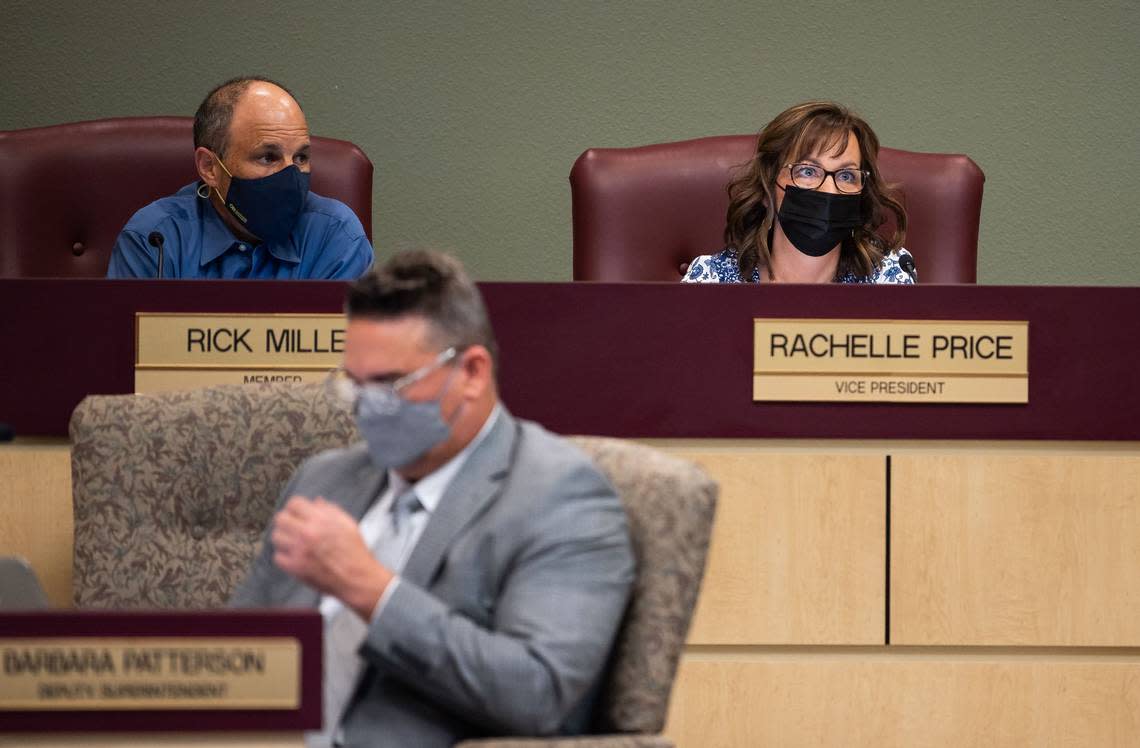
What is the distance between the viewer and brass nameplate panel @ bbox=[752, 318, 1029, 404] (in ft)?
9.00

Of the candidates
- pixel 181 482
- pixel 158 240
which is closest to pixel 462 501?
pixel 181 482

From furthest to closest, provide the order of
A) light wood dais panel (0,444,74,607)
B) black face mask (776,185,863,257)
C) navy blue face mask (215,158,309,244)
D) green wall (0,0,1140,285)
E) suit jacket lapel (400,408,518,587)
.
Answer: green wall (0,0,1140,285), navy blue face mask (215,158,309,244), black face mask (776,185,863,257), light wood dais panel (0,444,74,607), suit jacket lapel (400,408,518,587)

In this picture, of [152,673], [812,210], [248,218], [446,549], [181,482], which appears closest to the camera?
[152,673]

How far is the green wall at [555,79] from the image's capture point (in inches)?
182

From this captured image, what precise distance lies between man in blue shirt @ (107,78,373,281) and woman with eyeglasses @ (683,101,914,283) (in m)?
0.83

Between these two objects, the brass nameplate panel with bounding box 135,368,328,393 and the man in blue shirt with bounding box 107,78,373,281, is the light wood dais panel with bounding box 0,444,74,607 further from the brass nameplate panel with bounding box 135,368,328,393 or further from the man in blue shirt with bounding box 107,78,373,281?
the man in blue shirt with bounding box 107,78,373,281

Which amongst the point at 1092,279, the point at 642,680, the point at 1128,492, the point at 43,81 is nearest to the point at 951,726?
the point at 1128,492

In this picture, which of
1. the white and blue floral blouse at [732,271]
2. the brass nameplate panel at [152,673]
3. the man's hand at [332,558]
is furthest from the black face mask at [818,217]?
the brass nameplate panel at [152,673]

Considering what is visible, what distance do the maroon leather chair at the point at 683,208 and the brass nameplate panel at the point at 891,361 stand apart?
958mm

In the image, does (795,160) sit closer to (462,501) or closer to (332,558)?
(462,501)

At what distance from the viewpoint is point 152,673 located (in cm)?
159

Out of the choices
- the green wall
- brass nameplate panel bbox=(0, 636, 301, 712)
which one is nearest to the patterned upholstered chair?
brass nameplate panel bbox=(0, 636, 301, 712)

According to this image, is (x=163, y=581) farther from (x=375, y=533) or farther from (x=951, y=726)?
(x=951, y=726)

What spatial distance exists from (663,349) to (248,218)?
3.77 feet
